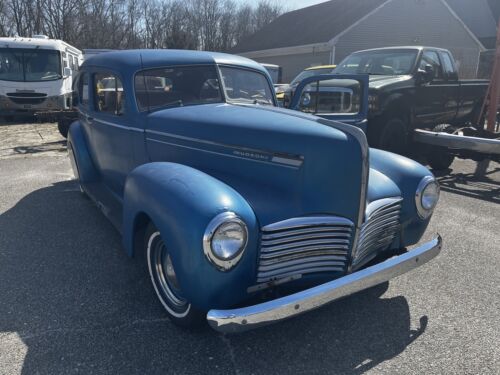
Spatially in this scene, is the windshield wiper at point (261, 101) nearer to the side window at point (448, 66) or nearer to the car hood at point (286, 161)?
the car hood at point (286, 161)

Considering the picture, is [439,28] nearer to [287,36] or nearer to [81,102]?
[287,36]

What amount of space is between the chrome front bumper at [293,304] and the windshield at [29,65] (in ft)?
45.3

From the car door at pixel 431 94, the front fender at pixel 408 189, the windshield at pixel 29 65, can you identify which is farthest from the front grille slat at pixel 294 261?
the windshield at pixel 29 65

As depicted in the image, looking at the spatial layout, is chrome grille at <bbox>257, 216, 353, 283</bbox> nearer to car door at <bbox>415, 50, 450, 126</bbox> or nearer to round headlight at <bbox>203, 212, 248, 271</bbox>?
round headlight at <bbox>203, 212, 248, 271</bbox>

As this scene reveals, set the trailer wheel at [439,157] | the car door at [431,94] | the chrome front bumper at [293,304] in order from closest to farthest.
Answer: the chrome front bumper at [293,304], the trailer wheel at [439,157], the car door at [431,94]

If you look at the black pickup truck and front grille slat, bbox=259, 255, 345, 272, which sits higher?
the black pickup truck

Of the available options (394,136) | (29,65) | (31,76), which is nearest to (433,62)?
(394,136)

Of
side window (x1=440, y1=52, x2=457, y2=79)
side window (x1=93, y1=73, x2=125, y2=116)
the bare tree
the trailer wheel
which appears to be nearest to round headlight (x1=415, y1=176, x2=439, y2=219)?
side window (x1=93, y1=73, x2=125, y2=116)

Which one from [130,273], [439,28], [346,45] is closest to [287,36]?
[346,45]

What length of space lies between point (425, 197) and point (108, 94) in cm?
320

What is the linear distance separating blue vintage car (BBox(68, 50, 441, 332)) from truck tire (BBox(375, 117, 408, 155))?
11.7 feet

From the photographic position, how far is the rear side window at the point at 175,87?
3.82m

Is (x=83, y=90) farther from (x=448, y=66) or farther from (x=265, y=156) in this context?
(x=448, y=66)

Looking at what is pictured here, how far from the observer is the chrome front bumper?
2.16 meters
